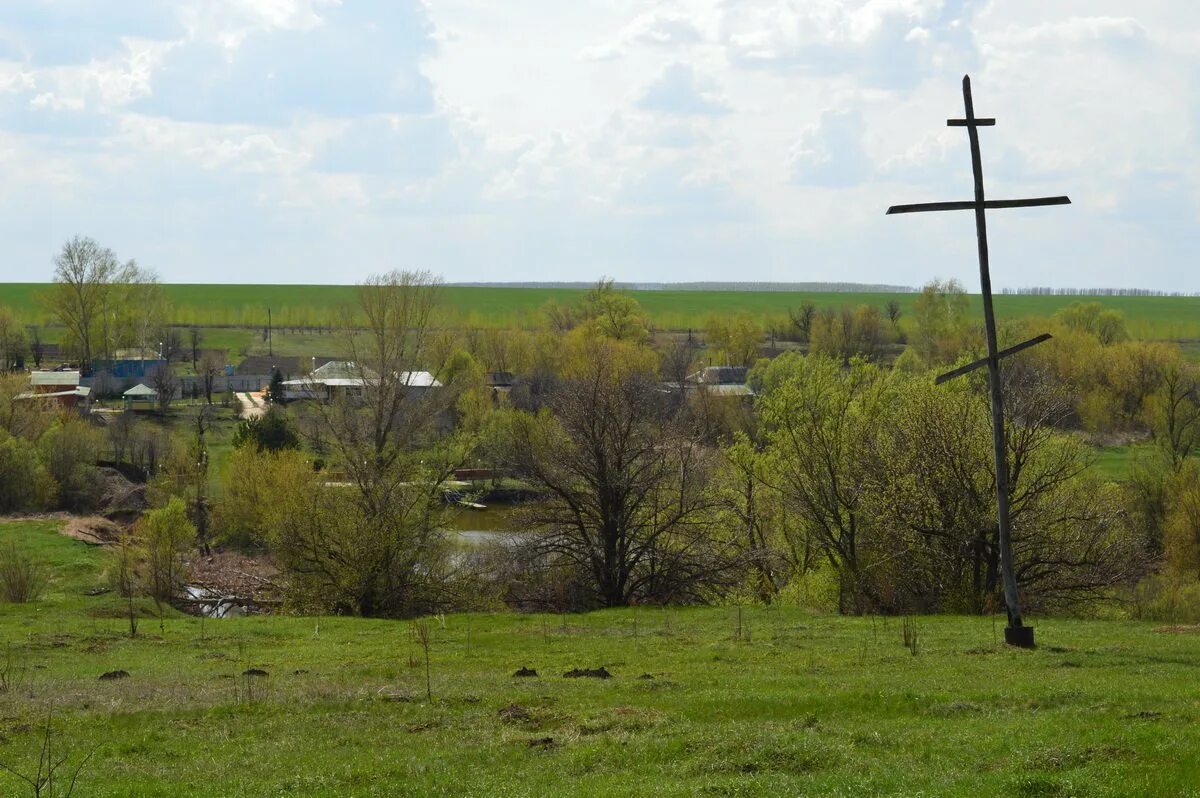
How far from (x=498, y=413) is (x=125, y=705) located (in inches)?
2699

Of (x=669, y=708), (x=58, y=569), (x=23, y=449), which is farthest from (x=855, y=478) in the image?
(x=23, y=449)

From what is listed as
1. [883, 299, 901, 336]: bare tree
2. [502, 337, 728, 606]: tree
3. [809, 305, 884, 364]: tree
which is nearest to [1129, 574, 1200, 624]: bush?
[502, 337, 728, 606]: tree

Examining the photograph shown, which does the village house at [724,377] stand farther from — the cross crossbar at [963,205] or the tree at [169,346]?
the cross crossbar at [963,205]

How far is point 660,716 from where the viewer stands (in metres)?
14.5

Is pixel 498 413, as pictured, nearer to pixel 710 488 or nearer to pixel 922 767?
pixel 710 488

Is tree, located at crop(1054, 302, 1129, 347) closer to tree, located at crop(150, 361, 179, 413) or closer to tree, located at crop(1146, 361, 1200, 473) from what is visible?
tree, located at crop(1146, 361, 1200, 473)

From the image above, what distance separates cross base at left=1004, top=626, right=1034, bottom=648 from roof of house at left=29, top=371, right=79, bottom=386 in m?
103

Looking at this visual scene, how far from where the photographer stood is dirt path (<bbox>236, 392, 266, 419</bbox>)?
10216 cm

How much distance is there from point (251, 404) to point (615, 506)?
78278 millimetres

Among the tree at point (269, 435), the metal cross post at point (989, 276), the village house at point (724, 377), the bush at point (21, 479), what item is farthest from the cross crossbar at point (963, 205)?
the village house at point (724, 377)

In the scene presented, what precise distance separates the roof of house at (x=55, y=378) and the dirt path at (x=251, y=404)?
15.0m

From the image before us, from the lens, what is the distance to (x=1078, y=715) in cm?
1316

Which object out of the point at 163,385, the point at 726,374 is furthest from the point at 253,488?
the point at 726,374

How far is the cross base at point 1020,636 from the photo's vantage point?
19.3 m
